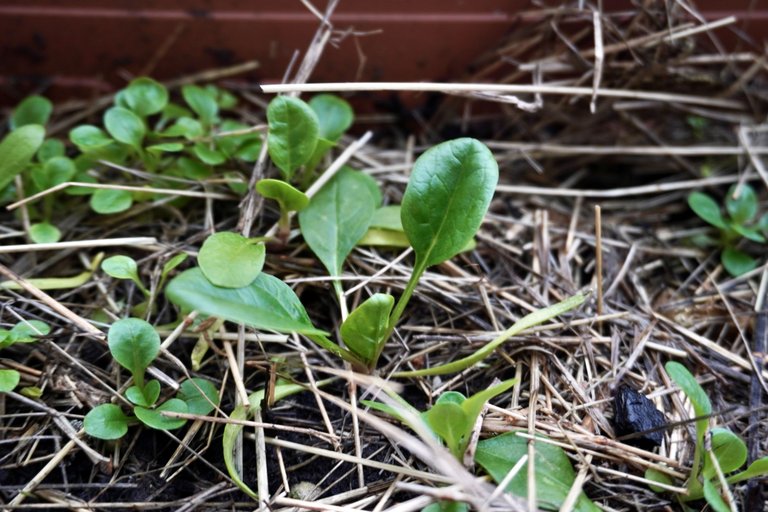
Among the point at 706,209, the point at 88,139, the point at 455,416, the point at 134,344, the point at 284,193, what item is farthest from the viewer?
the point at 706,209

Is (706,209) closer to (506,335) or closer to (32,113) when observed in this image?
(506,335)

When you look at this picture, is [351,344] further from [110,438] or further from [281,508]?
[110,438]

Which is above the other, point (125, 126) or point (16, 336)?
point (125, 126)

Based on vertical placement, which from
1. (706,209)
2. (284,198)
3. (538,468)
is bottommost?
(538,468)

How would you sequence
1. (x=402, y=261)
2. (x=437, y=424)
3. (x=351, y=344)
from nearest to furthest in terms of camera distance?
(x=437, y=424), (x=351, y=344), (x=402, y=261)

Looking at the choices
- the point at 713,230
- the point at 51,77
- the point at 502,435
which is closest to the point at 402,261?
the point at 502,435

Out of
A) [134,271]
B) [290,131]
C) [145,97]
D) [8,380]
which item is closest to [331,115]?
[290,131]

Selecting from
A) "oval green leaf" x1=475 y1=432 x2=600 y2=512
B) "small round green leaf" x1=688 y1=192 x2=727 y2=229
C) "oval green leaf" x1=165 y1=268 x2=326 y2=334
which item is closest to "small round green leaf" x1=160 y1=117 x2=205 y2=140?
"oval green leaf" x1=165 y1=268 x2=326 y2=334
